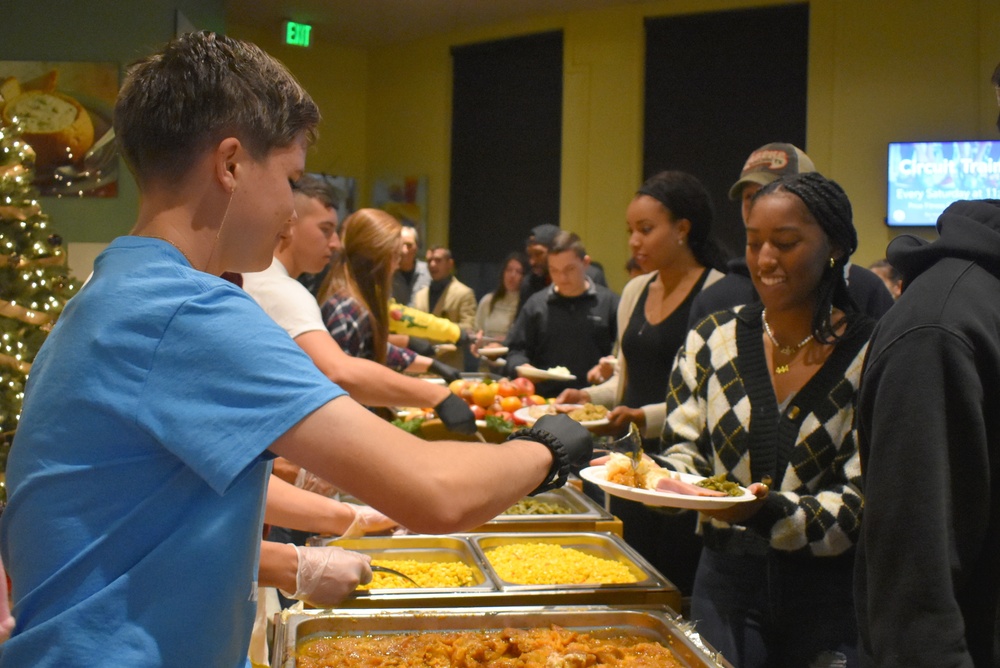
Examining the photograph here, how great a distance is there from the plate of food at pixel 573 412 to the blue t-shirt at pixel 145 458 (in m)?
2.05

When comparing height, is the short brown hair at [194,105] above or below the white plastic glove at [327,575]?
above

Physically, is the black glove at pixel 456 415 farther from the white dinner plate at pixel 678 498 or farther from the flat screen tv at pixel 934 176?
the flat screen tv at pixel 934 176

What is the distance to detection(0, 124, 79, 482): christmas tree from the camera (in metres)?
3.25

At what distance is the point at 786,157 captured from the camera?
2.83m

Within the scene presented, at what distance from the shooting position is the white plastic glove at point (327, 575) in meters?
1.64

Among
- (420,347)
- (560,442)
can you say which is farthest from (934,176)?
(560,442)

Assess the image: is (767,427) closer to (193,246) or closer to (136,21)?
(193,246)

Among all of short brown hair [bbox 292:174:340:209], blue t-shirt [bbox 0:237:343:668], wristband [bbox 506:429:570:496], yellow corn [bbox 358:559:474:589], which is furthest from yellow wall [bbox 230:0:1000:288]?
blue t-shirt [bbox 0:237:343:668]

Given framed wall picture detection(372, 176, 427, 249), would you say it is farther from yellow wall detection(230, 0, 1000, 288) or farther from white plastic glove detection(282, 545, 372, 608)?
white plastic glove detection(282, 545, 372, 608)

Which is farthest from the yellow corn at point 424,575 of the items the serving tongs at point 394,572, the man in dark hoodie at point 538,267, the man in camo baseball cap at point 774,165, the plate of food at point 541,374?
the man in dark hoodie at point 538,267

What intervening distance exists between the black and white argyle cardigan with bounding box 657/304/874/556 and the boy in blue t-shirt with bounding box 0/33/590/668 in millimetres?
982

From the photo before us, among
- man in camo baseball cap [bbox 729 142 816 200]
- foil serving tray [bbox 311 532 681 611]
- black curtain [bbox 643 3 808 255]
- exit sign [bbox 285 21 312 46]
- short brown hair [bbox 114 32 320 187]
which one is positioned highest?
exit sign [bbox 285 21 312 46]

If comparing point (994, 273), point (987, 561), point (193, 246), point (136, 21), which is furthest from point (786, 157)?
point (136, 21)

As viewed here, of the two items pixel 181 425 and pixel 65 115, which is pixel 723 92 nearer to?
pixel 65 115
